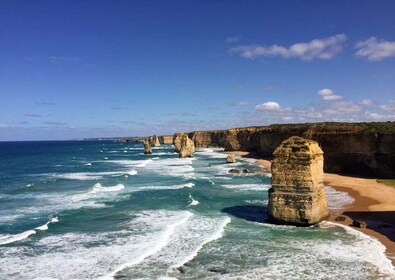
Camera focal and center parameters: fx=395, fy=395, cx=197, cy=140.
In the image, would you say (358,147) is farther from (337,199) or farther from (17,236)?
(17,236)

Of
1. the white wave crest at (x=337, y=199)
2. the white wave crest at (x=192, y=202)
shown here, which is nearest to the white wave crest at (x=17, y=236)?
the white wave crest at (x=192, y=202)

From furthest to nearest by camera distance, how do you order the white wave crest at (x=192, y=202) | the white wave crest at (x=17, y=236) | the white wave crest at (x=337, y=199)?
the white wave crest at (x=192, y=202) → the white wave crest at (x=337, y=199) → the white wave crest at (x=17, y=236)

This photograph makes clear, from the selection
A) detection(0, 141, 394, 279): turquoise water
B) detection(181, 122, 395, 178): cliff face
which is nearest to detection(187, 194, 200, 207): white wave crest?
detection(0, 141, 394, 279): turquoise water

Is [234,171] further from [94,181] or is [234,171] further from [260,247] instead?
[260,247]

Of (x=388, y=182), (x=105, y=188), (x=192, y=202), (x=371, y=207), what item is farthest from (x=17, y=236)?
(x=388, y=182)

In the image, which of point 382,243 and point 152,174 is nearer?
point 382,243

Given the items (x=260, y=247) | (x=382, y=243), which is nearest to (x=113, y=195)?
(x=260, y=247)

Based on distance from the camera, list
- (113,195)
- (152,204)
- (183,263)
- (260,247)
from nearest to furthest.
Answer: (183,263)
(260,247)
(152,204)
(113,195)

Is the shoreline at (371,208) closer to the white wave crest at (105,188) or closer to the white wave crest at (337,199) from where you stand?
the white wave crest at (337,199)
